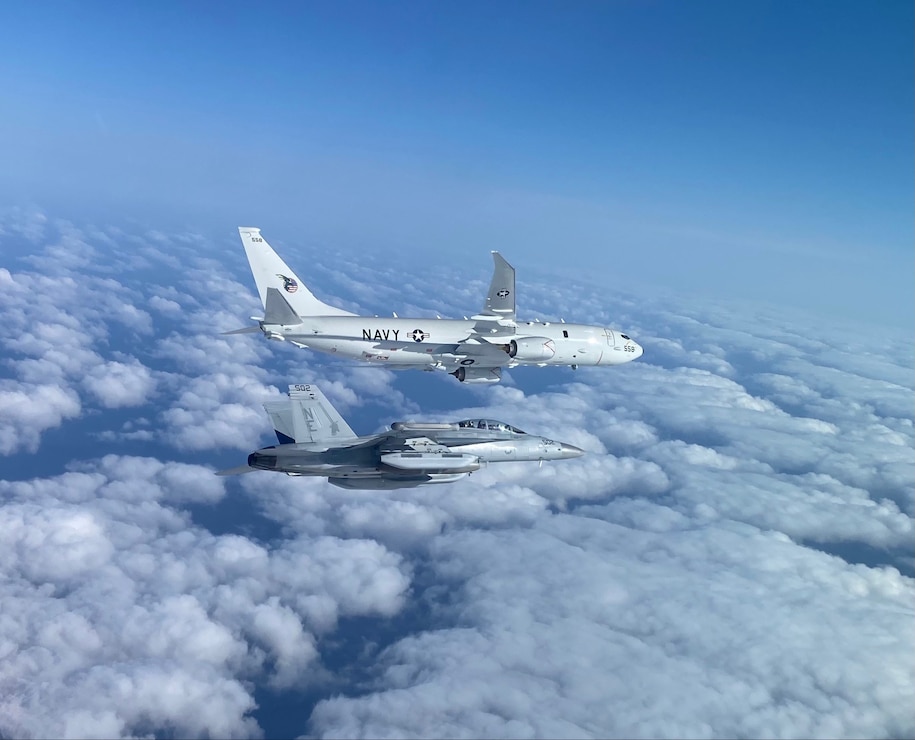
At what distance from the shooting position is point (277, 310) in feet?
84.5

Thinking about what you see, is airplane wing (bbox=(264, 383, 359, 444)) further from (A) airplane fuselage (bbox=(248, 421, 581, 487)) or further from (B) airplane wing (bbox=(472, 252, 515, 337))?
(B) airplane wing (bbox=(472, 252, 515, 337))

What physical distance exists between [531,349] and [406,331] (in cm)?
598

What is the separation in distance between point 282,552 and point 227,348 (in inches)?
2008

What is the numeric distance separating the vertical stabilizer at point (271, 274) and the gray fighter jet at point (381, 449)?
15.1 ft

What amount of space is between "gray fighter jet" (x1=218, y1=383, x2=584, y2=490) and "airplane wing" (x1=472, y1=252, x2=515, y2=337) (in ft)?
16.8

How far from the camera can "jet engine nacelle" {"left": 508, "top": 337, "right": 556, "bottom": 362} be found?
28061mm

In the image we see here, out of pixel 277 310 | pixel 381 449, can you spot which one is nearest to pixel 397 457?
pixel 381 449

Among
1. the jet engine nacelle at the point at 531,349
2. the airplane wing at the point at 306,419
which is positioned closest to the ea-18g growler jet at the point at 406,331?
the jet engine nacelle at the point at 531,349

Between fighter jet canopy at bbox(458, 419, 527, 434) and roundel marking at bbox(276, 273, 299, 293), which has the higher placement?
roundel marking at bbox(276, 273, 299, 293)

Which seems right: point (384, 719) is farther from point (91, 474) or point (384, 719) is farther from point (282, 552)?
point (91, 474)

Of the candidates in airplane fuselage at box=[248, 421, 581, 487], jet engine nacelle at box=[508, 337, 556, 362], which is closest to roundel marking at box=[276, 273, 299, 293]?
airplane fuselage at box=[248, 421, 581, 487]

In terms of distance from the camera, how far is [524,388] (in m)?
89.1

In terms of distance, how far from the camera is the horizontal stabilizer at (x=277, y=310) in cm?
2555

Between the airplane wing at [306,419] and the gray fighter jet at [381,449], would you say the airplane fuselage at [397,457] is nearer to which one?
the gray fighter jet at [381,449]
